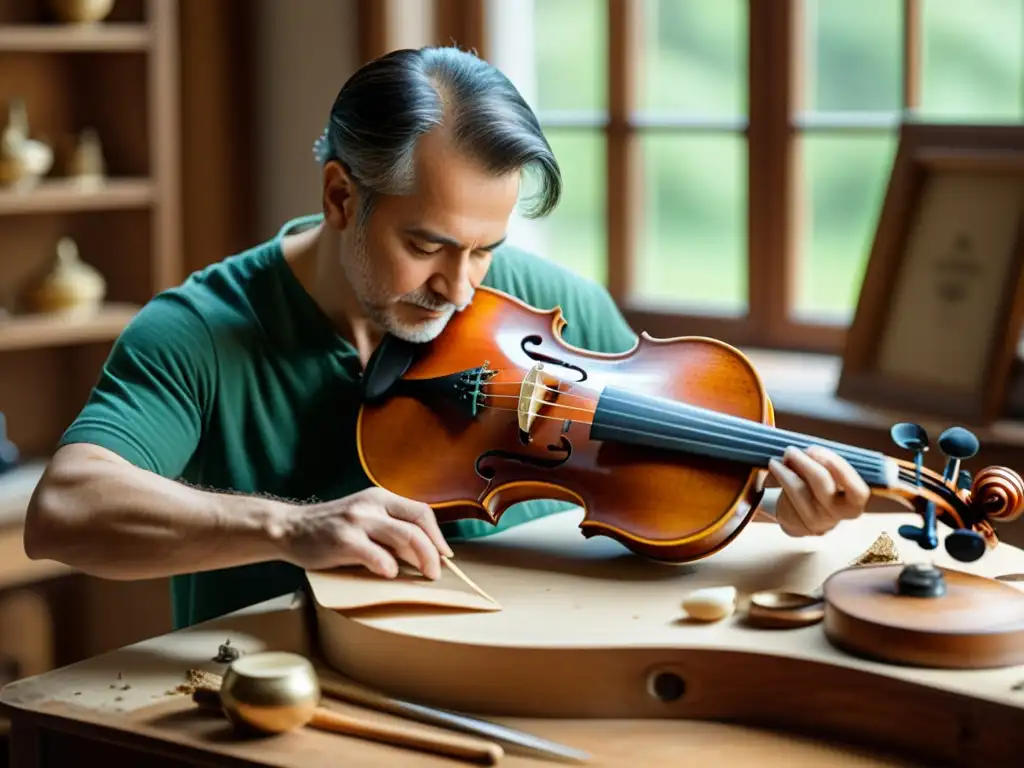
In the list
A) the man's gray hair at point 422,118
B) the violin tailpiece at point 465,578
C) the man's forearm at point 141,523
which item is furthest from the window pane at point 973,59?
the man's forearm at point 141,523

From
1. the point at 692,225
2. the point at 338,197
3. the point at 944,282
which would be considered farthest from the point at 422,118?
the point at 692,225

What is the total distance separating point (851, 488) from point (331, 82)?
2.10 meters

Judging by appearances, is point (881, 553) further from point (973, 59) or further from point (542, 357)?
point (973, 59)

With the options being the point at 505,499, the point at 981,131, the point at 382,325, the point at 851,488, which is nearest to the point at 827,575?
the point at 851,488

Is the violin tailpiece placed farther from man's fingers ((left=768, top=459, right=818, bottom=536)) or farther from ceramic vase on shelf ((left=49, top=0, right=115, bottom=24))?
ceramic vase on shelf ((left=49, top=0, right=115, bottom=24))

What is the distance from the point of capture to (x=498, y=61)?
3.15 m

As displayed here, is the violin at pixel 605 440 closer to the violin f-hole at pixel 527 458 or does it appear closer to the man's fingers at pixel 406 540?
the violin f-hole at pixel 527 458

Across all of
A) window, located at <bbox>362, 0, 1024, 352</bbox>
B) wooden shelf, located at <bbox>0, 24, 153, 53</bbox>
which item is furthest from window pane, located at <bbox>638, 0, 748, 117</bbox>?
wooden shelf, located at <bbox>0, 24, 153, 53</bbox>

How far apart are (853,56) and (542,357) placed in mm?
1317

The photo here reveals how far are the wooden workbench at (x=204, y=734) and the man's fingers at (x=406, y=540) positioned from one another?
13 centimetres

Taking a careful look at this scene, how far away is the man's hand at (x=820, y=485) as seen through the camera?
148 cm

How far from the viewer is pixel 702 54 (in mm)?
2951

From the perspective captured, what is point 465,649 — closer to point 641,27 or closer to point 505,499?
point 505,499

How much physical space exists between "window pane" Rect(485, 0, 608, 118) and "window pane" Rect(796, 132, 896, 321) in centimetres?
49
